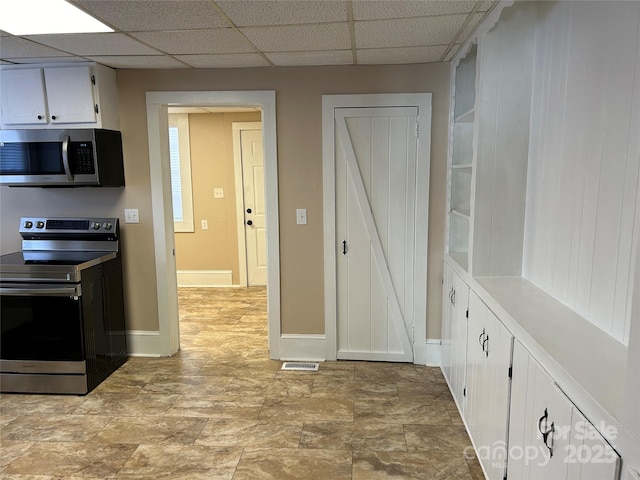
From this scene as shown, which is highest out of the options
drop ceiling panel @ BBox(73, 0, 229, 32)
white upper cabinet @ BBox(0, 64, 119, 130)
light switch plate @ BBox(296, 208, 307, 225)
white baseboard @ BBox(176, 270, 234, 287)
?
drop ceiling panel @ BBox(73, 0, 229, 32)

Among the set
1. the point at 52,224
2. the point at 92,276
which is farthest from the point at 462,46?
the point at 52,224

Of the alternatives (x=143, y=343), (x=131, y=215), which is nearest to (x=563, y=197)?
(x=131, y=215)

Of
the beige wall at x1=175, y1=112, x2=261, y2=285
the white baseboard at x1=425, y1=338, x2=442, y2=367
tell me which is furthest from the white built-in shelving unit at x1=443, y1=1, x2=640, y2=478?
the beige wall at x1=175, y1=112, x2=261, y2=285

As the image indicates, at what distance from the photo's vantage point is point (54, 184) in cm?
322

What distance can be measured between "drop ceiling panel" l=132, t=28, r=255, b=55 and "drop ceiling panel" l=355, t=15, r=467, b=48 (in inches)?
27.8

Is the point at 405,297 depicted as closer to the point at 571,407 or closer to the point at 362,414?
the point at 362,414

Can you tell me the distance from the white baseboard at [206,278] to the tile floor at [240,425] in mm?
2156

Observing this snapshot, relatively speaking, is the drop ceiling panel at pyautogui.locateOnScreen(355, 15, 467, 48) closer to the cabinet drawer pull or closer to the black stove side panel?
the cabinet drawer pull

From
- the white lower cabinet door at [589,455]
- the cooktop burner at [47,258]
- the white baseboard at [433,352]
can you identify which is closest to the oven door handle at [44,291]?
the cooktop burner at [47,258]

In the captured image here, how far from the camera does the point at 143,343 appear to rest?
369cm

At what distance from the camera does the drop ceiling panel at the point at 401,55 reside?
9.30 feet

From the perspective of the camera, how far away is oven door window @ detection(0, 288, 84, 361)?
304 cm

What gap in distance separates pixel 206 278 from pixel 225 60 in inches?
134

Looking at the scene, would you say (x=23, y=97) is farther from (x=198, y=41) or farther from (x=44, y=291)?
(x=198, y=41)
